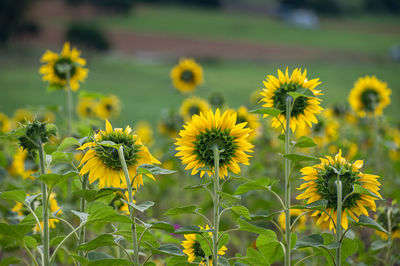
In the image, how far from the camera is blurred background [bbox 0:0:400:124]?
10102 millimetres

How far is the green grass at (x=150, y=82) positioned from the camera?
7773mm

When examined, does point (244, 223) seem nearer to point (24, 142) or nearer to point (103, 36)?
point (24, 142)

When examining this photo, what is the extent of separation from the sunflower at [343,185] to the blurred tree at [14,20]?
1593 centimetres

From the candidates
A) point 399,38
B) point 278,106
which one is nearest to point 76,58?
point 278,106

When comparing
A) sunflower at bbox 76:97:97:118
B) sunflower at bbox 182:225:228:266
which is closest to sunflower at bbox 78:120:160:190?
sunflower at bbox 182:225:228:266

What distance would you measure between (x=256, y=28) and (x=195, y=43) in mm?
4550

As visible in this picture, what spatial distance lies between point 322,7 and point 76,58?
27.0 meters

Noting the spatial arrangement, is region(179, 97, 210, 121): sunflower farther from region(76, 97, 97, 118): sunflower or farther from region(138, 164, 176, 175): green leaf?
region(138, 164, 176, 175): green leaf

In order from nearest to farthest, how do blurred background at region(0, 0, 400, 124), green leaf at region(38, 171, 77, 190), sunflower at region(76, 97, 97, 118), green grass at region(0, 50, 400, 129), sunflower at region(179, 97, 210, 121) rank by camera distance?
green leaf at region(38, 171, 77, 190) < sunflower at region(179, 97, 210, 121) < sunflower at region(76, 97, 97, 118) < green grass at region(0, 50, 400, 129) < blurred background at region(0, 0, 400, 124)

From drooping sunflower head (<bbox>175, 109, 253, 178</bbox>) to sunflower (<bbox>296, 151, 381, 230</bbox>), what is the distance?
18 centimetres

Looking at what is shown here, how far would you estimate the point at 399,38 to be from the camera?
2161cm

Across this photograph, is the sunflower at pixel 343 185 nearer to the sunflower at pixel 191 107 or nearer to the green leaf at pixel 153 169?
the green leaf at pixel 153 169

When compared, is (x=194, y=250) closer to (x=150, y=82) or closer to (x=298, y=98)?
(x=298, y=98)

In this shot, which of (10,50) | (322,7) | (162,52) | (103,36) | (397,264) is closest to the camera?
(397,264)
